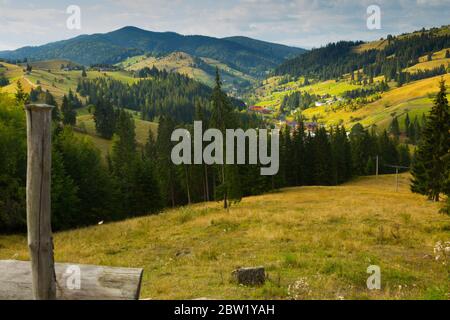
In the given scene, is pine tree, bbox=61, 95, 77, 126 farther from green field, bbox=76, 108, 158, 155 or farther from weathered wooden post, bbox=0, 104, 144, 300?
weathered wooden post, bbox=0, 104, 144, 300

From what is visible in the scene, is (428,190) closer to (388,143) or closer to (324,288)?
(324,288)

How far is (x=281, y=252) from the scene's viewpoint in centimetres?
1831

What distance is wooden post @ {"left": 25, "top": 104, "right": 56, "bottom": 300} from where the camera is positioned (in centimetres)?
535

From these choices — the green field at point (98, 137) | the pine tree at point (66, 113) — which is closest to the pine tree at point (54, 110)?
the pine tree at point (66, 113)

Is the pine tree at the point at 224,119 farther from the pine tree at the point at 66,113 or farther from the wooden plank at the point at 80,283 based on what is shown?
the pine tree at the point at 66,113

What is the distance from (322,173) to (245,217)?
2435 inches

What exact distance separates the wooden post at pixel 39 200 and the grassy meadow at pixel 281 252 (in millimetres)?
6438

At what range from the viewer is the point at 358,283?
1278 cm

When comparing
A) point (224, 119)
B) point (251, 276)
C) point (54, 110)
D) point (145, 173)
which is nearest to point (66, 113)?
point (54, 110)

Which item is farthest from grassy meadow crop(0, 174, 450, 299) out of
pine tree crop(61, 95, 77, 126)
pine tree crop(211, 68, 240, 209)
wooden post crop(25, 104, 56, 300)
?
pine tree crop(61, 95, 77, 126)

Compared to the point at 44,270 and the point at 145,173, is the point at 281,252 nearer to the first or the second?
the point at 44,270

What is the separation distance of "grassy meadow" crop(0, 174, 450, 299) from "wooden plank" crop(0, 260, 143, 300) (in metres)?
5.66

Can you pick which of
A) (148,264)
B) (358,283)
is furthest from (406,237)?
(148,264)

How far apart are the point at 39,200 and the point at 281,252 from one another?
47.8ft
